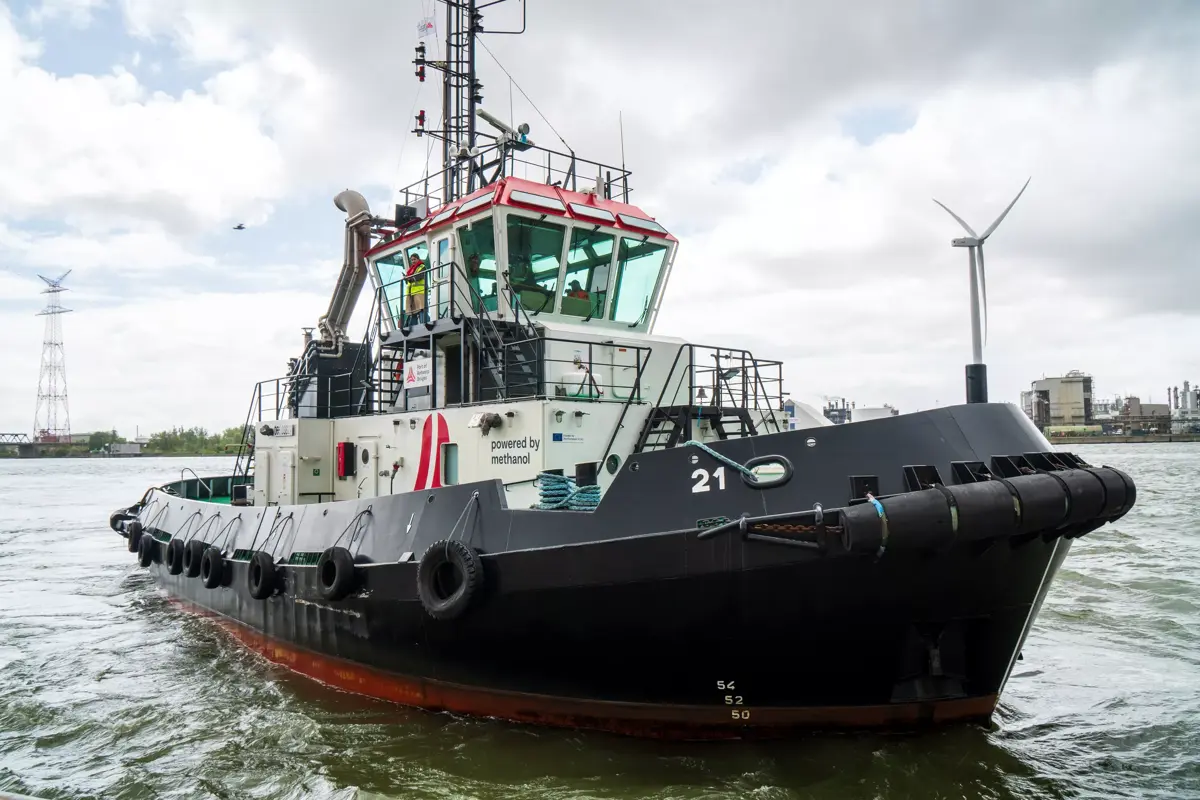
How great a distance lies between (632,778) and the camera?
5.11m

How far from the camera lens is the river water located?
201 inches

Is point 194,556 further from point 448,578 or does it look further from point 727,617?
point 727,617

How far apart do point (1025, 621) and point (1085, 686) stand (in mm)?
2893

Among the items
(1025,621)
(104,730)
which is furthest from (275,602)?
(1025,621)

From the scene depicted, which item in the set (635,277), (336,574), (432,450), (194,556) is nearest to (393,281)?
(432,450)

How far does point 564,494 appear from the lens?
5816 mm

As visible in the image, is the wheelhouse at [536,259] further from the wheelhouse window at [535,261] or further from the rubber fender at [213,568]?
the rubber fender at [213,568]

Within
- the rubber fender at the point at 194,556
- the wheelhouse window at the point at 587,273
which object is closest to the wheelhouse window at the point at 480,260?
the wheelhouse window at the point at 587,273

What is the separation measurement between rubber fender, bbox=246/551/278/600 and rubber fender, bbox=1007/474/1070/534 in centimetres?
632

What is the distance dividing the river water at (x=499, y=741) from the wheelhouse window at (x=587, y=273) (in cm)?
404

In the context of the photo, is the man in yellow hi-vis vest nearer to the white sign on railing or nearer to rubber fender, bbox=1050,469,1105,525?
the white sign on railing

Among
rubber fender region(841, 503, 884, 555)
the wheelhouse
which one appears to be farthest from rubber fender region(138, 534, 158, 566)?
rubber fender region(841, 503, 884, 555)

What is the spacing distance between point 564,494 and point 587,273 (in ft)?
10.3

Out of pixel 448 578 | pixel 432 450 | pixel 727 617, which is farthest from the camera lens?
pixel 432 450
